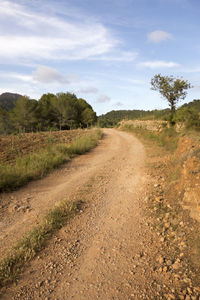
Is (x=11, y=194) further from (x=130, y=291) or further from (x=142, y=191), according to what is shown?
(x=130, y=291)

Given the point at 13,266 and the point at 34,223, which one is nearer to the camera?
the point at 13,266

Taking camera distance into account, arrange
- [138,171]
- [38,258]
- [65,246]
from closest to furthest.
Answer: [38,258], [65,246], [138,171]

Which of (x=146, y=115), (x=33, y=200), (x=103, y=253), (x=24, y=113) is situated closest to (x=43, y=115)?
(x=24, y=113)

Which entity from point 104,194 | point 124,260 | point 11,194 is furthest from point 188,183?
point 11,194

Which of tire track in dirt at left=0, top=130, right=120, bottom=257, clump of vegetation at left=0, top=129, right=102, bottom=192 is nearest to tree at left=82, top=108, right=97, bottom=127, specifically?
clump of vegetation at left=0, top=129, right=102, bottom=192

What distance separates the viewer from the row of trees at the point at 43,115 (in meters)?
35.0

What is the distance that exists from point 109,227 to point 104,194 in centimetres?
136

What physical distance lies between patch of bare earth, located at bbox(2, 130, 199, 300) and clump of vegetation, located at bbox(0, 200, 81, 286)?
103 mm

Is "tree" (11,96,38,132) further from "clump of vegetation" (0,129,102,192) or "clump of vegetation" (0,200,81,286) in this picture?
"clump of vegetation" (0,200,81,286)

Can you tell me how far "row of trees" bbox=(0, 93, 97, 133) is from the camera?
35.0 meters

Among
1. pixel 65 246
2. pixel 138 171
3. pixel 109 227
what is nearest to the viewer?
pixel 65 246

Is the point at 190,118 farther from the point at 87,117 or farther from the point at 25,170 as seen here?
the point at 87,117

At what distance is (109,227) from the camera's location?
3.23 metres

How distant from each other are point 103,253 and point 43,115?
3768cm
